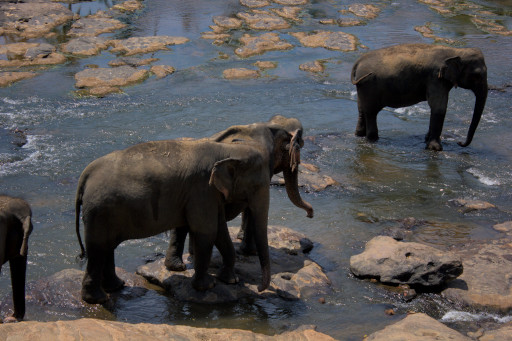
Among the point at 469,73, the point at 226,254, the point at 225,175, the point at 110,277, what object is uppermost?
the point at 225,175

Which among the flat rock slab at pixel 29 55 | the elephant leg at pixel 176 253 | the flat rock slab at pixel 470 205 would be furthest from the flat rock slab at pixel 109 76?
the elephant leg at pixel 176 253

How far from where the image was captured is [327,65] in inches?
725

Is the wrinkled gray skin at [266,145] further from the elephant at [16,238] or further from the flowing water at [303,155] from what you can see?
the elephant at [16,238]

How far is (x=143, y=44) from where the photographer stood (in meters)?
19.3

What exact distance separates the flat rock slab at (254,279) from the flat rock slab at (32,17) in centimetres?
1436

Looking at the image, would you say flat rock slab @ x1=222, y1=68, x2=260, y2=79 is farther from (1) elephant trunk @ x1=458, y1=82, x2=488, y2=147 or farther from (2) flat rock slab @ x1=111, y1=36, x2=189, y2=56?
(1) elephant trunk @ x1=458, y1=82, x2=488, y2=147

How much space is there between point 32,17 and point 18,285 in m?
16.9

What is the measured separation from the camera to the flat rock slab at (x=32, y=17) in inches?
808

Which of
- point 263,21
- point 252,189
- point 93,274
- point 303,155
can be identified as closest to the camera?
point 93,274

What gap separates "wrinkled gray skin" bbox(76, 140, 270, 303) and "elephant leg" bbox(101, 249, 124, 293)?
0.01 metres

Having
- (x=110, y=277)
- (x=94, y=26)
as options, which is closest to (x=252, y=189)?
(x=110, y=277)

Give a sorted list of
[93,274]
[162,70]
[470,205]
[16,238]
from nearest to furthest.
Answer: [16,238] → [93,274] → [470,205] → [162,70]

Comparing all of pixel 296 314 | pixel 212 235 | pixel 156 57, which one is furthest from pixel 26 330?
pixel 156 57

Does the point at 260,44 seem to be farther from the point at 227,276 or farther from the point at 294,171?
the point at 227,276
